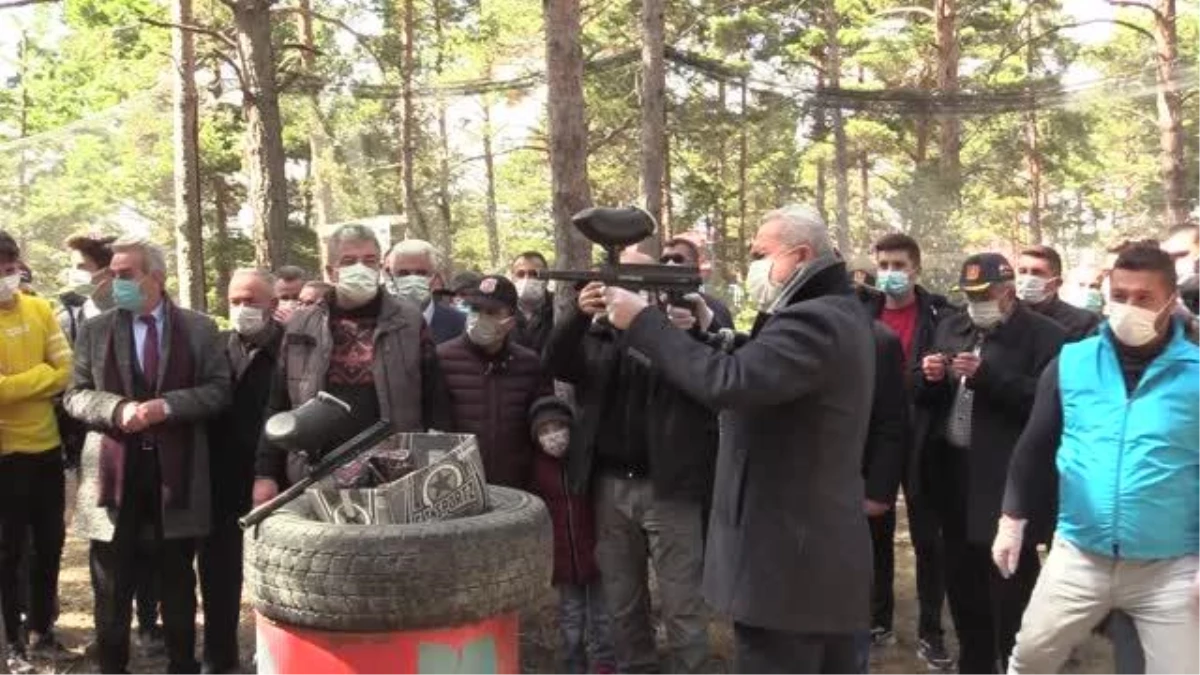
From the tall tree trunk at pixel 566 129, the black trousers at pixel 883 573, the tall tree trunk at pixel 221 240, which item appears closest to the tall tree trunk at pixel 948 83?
the tall tree trunk at pixel 566 129

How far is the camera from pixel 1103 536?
3836 mm

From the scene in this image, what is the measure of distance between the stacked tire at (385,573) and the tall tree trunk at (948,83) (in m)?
20.0

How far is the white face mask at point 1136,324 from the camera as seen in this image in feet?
12.7

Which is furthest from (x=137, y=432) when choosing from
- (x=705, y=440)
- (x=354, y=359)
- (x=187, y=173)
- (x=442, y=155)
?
(x=442, y=155)

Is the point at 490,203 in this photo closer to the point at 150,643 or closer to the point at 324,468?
the point at 150,643

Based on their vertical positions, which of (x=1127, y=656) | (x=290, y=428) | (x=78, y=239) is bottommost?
(x=1127, y=656)

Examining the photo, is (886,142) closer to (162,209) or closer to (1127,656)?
(162,209)

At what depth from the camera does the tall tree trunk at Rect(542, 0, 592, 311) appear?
296 inches

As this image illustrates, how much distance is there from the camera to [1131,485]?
12.4 ft

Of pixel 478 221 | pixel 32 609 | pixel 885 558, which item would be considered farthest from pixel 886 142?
pixel 32 609

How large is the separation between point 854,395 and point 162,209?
3306cm

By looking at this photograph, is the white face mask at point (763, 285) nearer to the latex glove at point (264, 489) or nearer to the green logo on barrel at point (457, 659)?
the green logo on barrel at point (457, 659)

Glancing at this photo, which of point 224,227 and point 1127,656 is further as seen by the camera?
point 224,227

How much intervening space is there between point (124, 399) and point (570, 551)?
223cm
